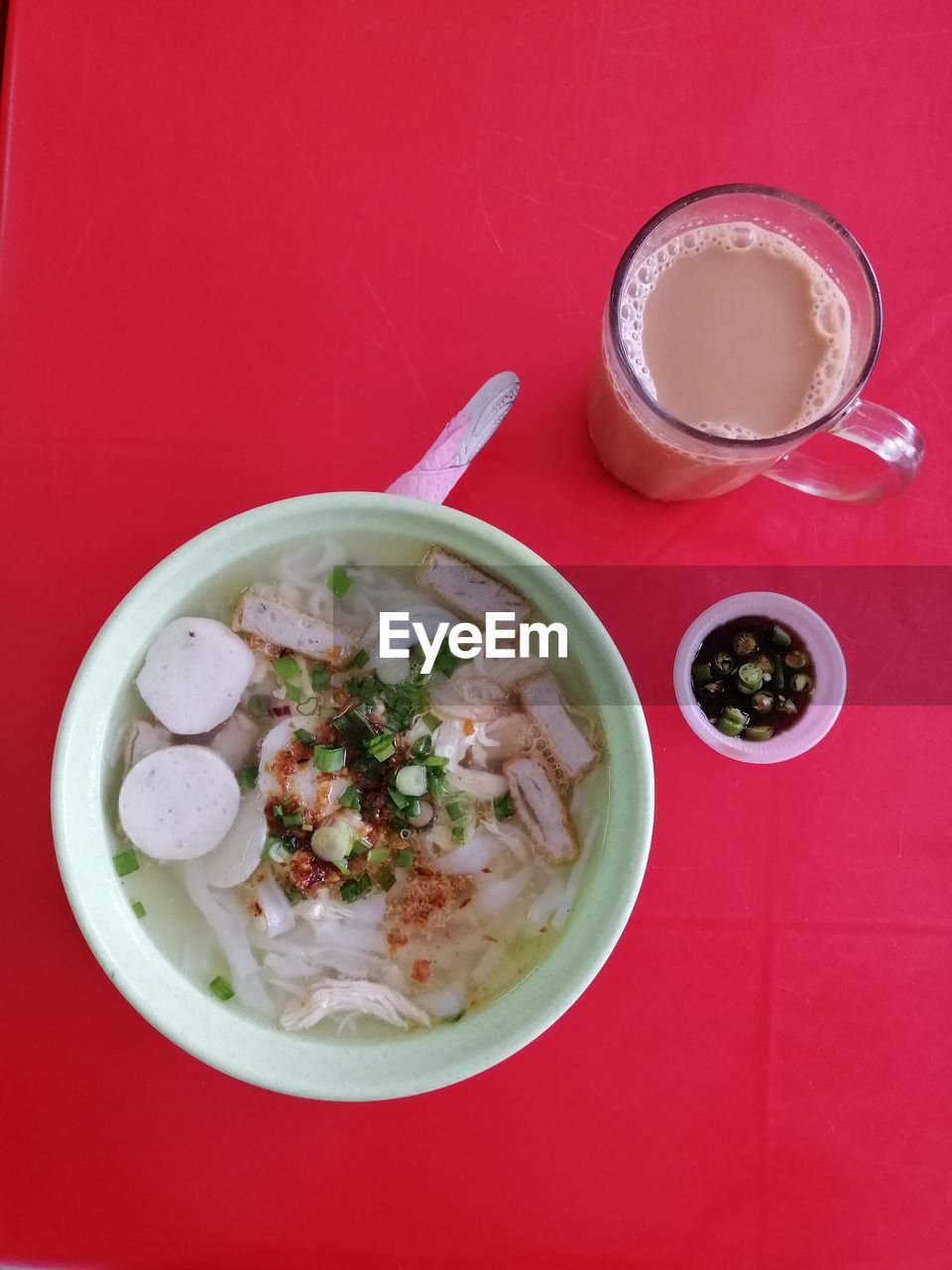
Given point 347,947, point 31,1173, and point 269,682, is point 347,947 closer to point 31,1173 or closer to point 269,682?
point 269,682

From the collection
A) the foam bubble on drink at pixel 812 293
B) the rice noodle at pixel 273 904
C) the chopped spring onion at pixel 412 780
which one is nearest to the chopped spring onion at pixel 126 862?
the rice noodle at pixel 273 904

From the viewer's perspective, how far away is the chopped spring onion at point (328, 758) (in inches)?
54.4

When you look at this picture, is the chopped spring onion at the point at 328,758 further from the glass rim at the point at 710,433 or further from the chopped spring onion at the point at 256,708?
the glass rim at the point at 710,433

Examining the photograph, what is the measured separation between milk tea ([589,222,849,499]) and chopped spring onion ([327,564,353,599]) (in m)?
0.48

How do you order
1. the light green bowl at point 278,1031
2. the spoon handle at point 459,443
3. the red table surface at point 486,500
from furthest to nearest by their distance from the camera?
the red table surface at point 486,500 → the spoon handle at point 459,443 → the light green bowl at point 278,1031

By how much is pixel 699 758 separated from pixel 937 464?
667 millimetres

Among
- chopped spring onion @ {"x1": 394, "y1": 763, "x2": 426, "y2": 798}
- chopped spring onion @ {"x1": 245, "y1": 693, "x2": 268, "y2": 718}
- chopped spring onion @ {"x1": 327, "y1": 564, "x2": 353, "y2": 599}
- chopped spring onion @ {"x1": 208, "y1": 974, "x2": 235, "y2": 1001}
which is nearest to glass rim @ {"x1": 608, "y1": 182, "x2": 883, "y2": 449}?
chopped spring onion @ {"x1": 327, "y1": 564, "x2": 353, "y2": 599}

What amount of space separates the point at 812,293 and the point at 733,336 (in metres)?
0.14

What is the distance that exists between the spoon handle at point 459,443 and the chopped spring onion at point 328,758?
40 cm

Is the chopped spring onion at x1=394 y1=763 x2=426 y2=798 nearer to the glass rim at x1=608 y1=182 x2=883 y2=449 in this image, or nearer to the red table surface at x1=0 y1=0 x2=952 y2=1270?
the red table surface at x1=0 y1=0 x2=952 y2=1270

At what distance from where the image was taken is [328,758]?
1381 millimetres

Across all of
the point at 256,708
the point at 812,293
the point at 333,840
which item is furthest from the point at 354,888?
the point at 812,293

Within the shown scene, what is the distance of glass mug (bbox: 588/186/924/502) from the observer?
51.0 inches

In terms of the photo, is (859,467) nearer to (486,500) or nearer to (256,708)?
(486,500)
